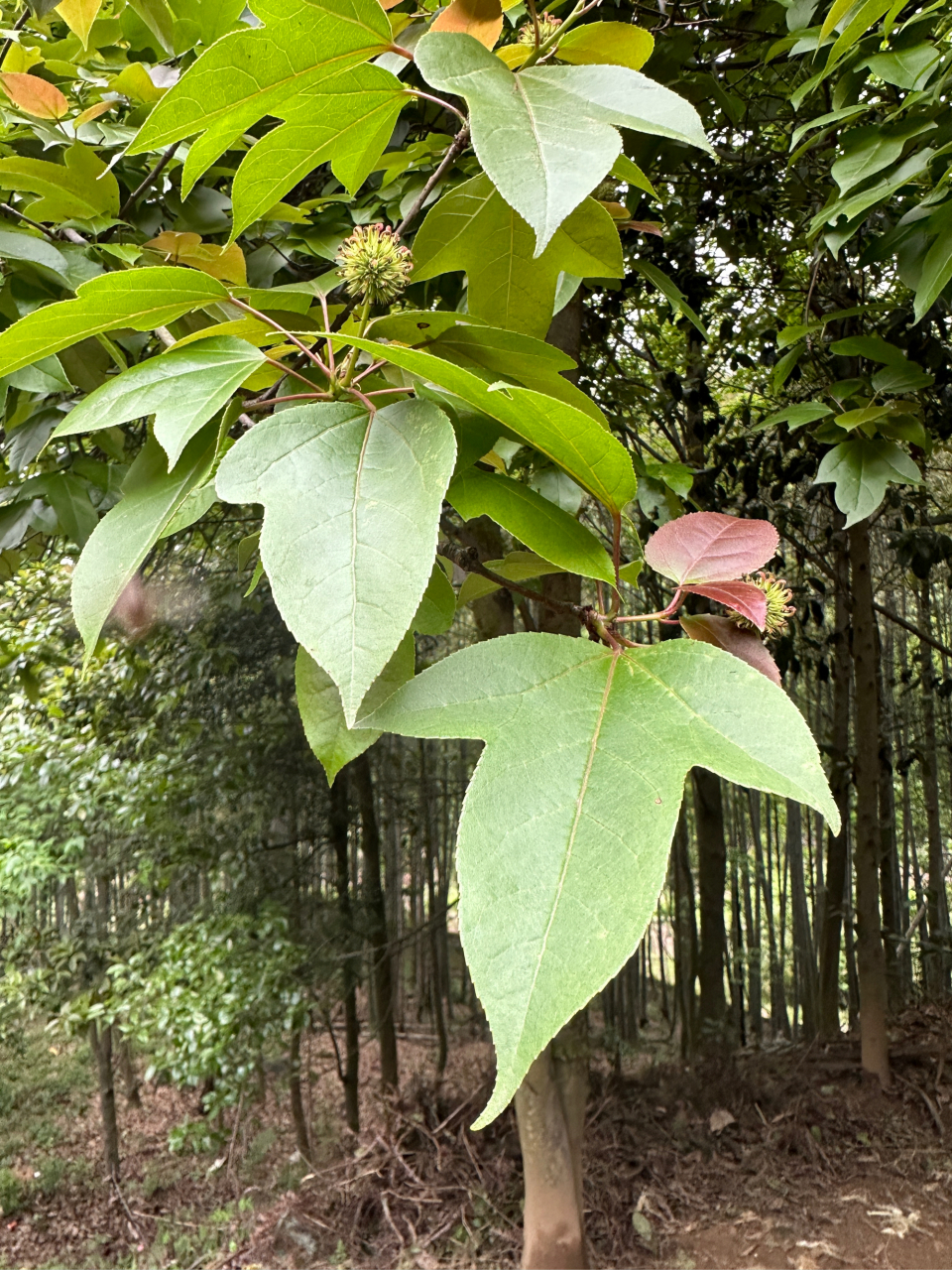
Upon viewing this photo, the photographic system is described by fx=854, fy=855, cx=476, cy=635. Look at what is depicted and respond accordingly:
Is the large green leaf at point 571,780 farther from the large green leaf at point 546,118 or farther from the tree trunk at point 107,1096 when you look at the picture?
the tree trunk at point 107,1096

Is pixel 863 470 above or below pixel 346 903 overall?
above

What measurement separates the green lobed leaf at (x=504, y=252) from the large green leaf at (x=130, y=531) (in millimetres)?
166

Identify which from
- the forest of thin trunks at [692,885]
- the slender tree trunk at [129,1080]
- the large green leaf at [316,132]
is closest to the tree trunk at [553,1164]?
the forest of thin trunks at [692,885]

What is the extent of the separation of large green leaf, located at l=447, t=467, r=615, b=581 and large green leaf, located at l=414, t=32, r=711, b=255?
0.44ft

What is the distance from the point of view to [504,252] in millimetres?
468

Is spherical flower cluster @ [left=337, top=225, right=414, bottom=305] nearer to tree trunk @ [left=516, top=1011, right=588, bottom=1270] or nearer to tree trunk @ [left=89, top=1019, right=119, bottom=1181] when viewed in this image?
tree trunk @ [left=516, top=1011, right=588, bottom=1270]

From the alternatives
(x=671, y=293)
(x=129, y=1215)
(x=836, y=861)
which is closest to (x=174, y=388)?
(x=671, y=293)

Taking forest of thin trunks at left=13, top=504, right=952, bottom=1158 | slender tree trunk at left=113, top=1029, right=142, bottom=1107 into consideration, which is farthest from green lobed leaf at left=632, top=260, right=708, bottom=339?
slender tree trunk at left=113, top=1029, right=142, bottom=1107

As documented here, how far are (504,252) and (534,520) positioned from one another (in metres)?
0.17

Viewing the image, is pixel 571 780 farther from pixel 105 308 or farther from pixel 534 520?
pixel 105 308

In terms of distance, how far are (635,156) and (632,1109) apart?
11.6 ft

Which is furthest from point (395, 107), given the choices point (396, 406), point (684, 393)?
point (684, 393)

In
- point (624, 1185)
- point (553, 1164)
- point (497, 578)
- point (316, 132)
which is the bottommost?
point (624, 1185)

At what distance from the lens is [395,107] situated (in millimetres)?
435
